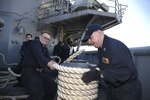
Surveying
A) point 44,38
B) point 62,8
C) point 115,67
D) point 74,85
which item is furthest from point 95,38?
point 62,8

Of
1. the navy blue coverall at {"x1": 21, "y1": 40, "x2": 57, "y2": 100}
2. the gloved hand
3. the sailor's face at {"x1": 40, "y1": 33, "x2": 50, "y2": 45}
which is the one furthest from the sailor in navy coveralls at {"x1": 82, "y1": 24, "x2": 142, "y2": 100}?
the sailor's face at {"x1": 40, "y1": 33, "x2": 50, "y2": 45}

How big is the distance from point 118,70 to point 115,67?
0.14ft

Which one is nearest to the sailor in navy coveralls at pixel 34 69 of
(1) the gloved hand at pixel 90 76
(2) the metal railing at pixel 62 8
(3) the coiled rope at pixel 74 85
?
(3) the coiled rope at pixel 74 85

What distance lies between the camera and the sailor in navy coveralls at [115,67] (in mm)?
2340

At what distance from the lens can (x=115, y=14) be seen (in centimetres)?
1163

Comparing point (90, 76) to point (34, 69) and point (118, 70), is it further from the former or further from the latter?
point (34, 69)

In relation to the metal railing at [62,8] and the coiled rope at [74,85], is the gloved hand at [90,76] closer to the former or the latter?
the coiled rope at [74,85]

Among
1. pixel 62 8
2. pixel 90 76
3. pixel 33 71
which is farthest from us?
pixel 62 8

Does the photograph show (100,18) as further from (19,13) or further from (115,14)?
(19,13)

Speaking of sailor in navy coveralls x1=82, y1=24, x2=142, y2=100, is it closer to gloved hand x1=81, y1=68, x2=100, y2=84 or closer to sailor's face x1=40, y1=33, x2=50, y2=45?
gloved hand x1=81, y1=68, x2=100, y2=84

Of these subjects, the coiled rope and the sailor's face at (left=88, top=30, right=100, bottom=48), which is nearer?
the coiled rope

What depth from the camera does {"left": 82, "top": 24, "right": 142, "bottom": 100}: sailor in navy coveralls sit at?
2.34 metres

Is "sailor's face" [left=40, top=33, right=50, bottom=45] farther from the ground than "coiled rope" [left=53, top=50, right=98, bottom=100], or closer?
farther from the ground

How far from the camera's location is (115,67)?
2.38 m
